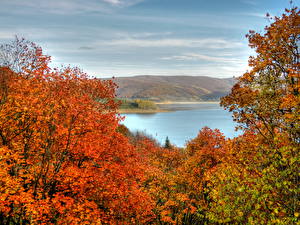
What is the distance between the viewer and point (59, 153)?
20297 millimetres

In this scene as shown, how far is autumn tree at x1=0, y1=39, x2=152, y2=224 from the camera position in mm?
16812

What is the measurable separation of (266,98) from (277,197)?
22.4 ft

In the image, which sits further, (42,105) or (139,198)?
(139,198)

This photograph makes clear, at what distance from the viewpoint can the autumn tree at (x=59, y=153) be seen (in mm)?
16812

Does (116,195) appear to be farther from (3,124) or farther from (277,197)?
(277,197)

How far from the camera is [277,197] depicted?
13.7 m

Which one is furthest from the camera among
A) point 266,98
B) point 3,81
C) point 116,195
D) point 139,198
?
point 3,81

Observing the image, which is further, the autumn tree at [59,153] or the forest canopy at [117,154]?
the autumn tree at [59,153]

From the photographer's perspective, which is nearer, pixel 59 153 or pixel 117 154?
pixel 59 153

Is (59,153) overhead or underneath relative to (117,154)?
overhead

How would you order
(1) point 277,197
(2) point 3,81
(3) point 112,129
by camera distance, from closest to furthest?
(1) point 277,197 → (2) point 3,81 → (3) point 112,129

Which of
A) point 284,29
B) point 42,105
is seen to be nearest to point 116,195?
point 42,105

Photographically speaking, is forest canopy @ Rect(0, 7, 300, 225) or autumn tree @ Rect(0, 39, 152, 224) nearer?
forest canopy @ Rect(0, 7, 300, 225)

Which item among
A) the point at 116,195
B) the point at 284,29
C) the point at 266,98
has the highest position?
the point at 284,29
